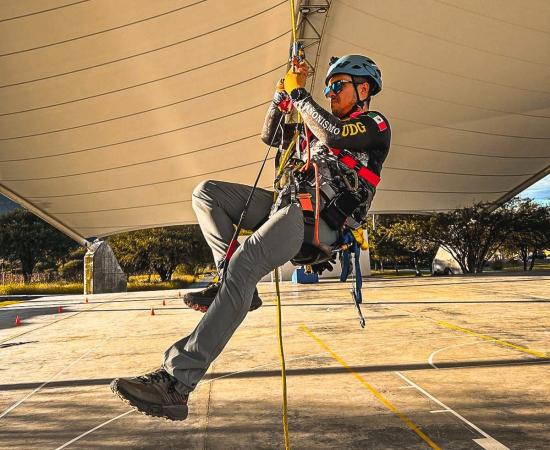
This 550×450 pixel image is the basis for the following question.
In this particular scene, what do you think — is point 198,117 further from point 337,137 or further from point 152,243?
point 152,243

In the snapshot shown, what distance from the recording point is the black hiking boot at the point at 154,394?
2381 millimetres

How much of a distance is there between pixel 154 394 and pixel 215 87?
1830 cm

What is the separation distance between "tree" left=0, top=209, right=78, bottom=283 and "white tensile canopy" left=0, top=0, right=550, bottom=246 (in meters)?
28.8

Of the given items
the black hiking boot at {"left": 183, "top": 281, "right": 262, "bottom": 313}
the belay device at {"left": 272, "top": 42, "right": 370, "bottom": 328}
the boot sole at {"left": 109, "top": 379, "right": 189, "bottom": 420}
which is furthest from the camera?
the black hiking boot at {"left": 183, "top": 281, "right": 262, "bottom": 313}

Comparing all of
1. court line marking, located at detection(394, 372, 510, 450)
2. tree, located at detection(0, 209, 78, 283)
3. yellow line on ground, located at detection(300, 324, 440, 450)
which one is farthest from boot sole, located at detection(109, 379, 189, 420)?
tree, located at detection(0, 209, 78, 283)

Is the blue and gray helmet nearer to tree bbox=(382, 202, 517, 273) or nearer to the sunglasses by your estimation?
the sunglasses

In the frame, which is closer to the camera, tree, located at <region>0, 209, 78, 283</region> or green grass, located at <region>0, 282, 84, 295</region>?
green grass, located at <region>0, 282, 84, 295</region>

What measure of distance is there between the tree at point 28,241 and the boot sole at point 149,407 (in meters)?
57.0

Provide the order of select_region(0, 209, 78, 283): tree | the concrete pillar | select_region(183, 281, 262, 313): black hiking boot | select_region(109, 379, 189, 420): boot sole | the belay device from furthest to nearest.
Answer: select_region(0, 209, 78, 283): tree, the concrete pillar, select_region(183, 281, 262, 313): black hiking boot, the belay device, select_region(109, 379, 189, 420): boot sole

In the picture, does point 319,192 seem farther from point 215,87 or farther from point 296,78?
point 215,87

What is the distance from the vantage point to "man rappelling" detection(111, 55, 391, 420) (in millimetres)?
2482

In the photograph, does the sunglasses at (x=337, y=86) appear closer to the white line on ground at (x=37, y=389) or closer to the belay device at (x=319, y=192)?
the belay device at (x=319, y=192)

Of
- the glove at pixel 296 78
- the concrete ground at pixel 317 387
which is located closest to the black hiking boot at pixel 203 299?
the glove at pixel 296 78

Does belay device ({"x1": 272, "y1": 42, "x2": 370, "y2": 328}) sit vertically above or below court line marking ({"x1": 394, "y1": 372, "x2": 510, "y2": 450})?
above
